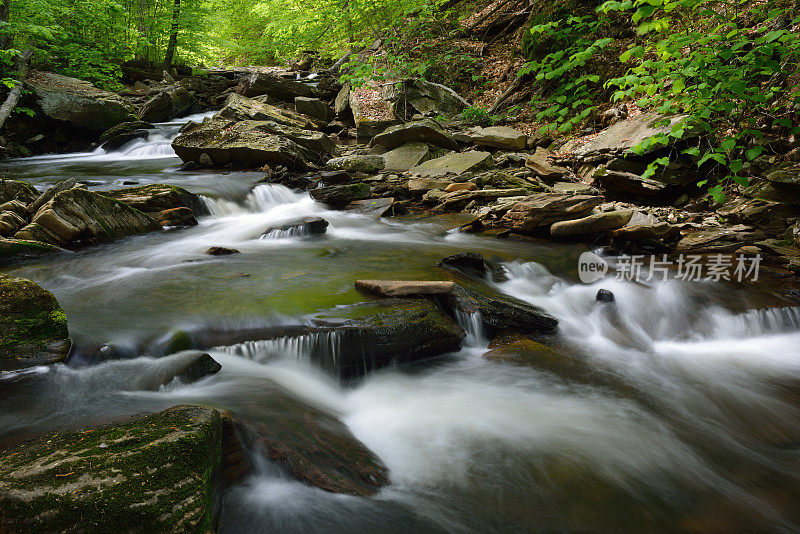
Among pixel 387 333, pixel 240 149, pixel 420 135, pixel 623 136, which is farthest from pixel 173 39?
pixel 387 333

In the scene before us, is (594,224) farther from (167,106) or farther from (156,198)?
(167,106)

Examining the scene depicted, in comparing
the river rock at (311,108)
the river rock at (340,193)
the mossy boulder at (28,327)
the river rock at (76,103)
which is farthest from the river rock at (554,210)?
the river rock at (76,103)

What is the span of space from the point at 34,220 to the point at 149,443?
232 inches

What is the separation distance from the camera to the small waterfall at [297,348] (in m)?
3.41

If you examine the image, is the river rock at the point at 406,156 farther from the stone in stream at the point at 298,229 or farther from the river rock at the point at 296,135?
the stone in stream at the point at 298,229

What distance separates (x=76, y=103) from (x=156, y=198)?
8.71 m

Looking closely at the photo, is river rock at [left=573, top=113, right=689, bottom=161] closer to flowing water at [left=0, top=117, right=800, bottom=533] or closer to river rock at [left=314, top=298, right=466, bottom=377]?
flowing water at [left=0, top=117, right=800, bottom=533]

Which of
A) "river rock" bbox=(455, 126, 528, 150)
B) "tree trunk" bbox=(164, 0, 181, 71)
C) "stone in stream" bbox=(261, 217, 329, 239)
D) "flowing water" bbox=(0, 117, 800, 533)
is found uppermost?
"tree trunk" bbox=(164, 0, 181, 71)

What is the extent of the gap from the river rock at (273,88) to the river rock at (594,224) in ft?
49.7

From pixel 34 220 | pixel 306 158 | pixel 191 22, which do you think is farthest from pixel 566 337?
pixel 191 22

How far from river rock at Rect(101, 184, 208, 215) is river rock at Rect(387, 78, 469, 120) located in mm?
8239

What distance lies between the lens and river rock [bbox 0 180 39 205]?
6.46 meters

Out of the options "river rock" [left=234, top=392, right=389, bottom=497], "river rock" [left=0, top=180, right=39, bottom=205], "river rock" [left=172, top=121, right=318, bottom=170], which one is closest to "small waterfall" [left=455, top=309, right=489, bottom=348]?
"river rock" [left=234, top=392, right=389, bottom=497]

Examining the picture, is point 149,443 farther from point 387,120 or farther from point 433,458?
point 387,120
